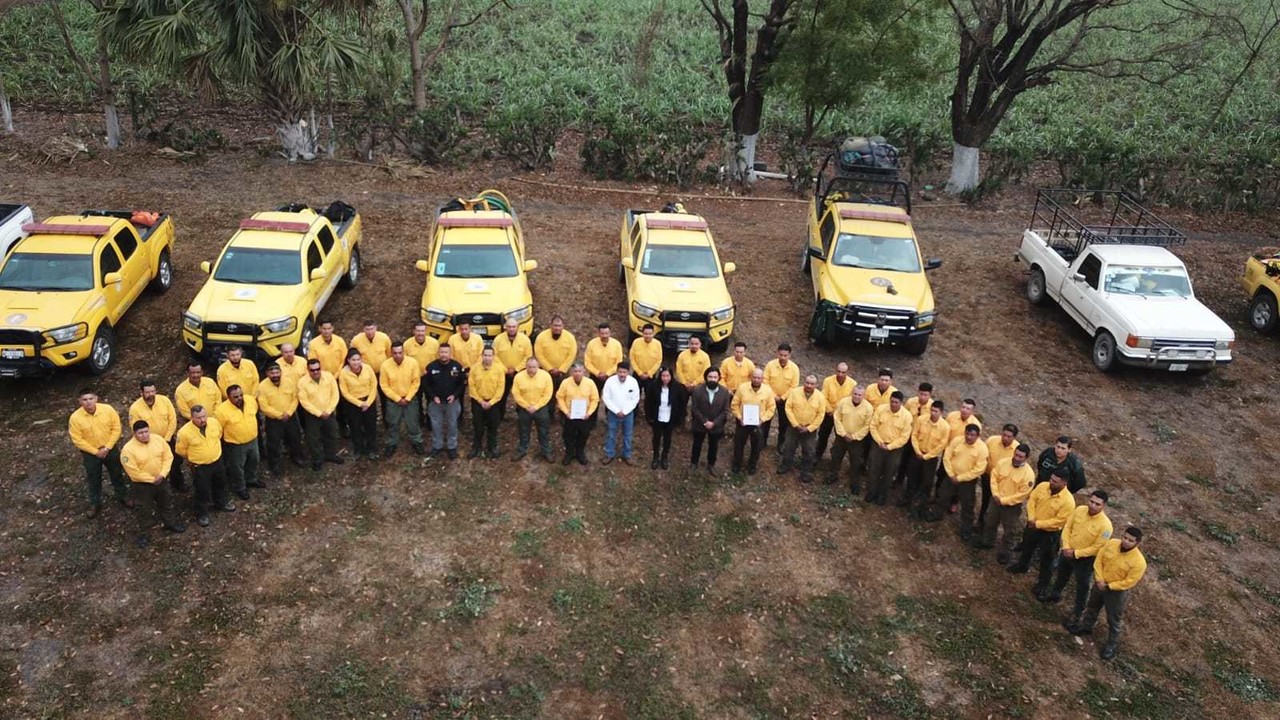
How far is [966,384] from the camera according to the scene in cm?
1302

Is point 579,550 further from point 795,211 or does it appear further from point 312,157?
point 312,157

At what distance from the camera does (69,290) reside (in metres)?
11.8

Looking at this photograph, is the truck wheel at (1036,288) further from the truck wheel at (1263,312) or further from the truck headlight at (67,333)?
the truck headlight at (67,333)

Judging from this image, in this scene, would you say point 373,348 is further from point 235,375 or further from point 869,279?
point 869,279

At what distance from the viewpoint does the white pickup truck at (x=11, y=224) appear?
1373 centimetres

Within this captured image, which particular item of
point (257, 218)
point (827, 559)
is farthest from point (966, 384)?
point (257, 218)

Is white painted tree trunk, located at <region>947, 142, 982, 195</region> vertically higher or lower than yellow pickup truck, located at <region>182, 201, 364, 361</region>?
higher

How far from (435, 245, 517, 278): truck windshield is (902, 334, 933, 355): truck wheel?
624 cm

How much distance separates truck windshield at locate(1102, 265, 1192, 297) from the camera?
13.7m

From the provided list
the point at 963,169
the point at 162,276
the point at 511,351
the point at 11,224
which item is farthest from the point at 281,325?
the point at 963,169

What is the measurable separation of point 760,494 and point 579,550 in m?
2.43

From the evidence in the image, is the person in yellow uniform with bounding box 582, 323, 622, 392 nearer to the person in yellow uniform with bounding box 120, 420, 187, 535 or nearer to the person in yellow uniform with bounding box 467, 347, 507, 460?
the person in yellow uniform with bounding box 467, 347, 507, 460

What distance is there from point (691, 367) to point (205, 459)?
5.60 meters

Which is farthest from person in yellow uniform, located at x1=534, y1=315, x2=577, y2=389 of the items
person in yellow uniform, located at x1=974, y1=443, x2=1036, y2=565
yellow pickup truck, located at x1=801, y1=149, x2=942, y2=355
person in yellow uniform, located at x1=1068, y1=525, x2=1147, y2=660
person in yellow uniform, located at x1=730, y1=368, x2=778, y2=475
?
person in yellow uniform, located at x1=1068, y1=525, x2=1147, y2=660
